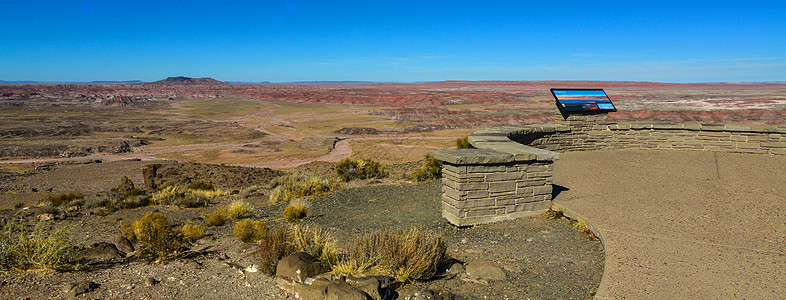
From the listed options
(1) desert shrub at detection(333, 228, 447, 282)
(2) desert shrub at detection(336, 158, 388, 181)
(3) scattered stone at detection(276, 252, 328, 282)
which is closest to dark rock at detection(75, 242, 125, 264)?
(3) scattered stone at detection(276, 252, 328, 282)

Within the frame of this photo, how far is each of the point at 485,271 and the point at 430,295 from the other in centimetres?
88

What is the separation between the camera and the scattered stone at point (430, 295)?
14.6 feet

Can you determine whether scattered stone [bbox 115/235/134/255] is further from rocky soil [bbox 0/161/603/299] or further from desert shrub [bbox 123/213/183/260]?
rocky soil [bbox 0/161/603/299]

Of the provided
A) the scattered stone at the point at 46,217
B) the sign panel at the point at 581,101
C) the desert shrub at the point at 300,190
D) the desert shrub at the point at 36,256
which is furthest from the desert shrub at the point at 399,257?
the scattered stone at the point at 46,217

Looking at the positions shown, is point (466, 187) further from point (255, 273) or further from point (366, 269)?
point (255, 273)

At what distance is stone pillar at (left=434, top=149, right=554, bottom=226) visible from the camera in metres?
6.59

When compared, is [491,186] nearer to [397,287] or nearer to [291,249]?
[397,287]

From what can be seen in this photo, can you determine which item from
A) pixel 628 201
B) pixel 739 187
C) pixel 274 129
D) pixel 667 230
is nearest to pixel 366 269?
pixel 667 230

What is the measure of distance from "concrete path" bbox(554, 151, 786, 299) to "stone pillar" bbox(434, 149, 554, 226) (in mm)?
500

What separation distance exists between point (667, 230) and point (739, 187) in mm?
3382

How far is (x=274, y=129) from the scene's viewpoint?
54.8m

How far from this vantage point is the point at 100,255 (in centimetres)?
646

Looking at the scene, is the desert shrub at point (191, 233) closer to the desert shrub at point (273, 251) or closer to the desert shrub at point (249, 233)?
the desert shrub at point (249, 233)

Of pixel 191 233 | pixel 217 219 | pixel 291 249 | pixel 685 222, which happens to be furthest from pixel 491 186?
pixel 217 219
